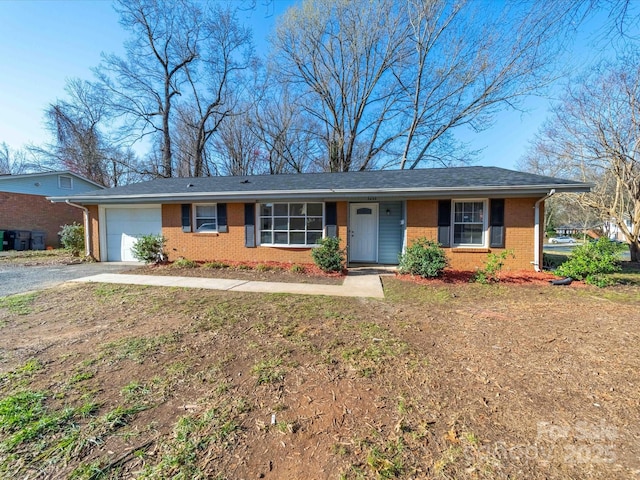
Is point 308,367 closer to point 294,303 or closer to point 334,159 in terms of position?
point 294,303

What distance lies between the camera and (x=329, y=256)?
27.3ft

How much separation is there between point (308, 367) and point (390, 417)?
1.04 m

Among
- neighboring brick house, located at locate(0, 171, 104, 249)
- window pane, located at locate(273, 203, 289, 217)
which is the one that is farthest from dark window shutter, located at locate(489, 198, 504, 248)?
neighboring brick house, located at locate(0, 171, 104, 249)

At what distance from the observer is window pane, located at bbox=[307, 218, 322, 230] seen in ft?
31.4

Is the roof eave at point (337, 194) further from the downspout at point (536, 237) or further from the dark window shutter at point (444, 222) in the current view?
the downspout at point (536, 237)

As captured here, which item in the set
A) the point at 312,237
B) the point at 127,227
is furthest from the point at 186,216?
the point at 312,237

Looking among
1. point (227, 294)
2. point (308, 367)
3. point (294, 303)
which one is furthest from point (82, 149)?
point (308, 367)

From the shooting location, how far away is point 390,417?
220 cm

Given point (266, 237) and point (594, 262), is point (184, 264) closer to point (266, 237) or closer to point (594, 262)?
point (266, 237)

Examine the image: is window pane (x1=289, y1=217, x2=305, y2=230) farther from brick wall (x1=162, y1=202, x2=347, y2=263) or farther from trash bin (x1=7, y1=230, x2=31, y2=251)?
trash bin (x1=7, y1=230, x2=31, y2=251)

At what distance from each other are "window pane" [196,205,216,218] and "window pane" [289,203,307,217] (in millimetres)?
2882

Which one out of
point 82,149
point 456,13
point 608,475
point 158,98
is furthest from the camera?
point 82,149

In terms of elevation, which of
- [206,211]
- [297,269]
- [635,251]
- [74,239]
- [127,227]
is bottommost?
[297,269]

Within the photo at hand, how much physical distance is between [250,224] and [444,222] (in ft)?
21.0
